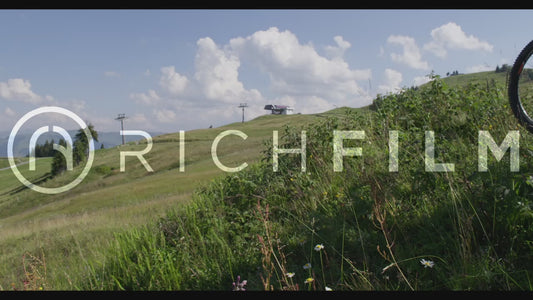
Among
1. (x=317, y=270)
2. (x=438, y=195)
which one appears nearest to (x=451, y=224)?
(x=438, y=195)

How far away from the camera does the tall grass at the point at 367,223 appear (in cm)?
293

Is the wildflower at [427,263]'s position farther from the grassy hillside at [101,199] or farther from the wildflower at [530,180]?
the grassy hillside at [101,199]

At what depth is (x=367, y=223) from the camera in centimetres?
398

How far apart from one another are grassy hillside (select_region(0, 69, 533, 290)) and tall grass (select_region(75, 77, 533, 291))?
16mm

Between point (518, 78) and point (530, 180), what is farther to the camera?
point (518, 78)

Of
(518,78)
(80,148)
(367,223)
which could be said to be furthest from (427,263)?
(80,148)

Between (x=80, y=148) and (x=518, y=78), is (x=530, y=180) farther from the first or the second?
(x=80, y=148)

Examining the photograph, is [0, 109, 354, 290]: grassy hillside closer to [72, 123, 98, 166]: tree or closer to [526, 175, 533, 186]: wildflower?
[526, 175, 533, 186]: wildflower

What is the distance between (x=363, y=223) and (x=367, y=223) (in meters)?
0.05

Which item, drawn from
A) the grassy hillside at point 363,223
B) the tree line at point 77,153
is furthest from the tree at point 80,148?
the grassy hillside at point 363,223

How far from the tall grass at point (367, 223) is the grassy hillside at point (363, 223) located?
0.02 metres

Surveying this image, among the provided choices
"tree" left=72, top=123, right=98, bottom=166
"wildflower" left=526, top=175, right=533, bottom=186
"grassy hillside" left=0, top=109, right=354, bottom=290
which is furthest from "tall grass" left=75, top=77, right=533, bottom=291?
"tree" left=72, top=123, right=98, bottom=166

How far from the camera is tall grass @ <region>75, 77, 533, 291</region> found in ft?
9.61
